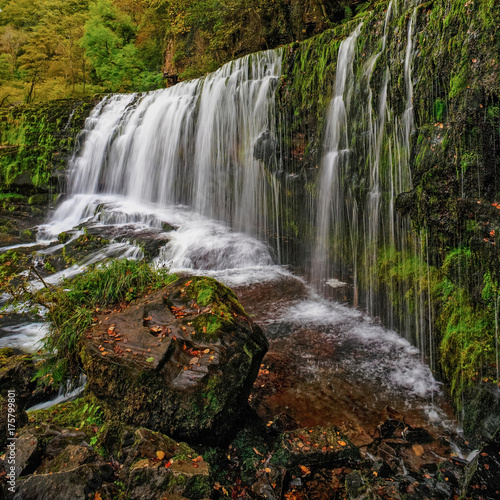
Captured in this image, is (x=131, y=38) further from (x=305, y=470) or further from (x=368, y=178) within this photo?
(x=305, y=470)

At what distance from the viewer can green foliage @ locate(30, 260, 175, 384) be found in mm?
3959

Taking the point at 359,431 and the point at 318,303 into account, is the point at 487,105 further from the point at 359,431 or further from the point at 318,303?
the point at 318,303

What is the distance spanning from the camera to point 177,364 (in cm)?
337

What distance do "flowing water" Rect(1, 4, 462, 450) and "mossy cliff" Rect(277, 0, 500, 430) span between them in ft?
0.25

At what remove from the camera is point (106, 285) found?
176 inches

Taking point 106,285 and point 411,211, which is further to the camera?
point 411,211

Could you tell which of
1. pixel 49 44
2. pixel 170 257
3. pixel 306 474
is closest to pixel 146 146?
pixel 170 257

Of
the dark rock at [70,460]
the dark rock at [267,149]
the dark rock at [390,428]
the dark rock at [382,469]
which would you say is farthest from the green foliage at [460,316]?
the dark rock at [267,149]

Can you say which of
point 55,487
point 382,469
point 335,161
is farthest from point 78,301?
point 335,161

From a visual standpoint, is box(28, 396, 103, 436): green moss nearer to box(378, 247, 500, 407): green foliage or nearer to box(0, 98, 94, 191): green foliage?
box(378, 247, 500, 407): green foliage

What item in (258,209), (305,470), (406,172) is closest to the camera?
(305,470)

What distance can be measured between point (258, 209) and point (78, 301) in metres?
6.71

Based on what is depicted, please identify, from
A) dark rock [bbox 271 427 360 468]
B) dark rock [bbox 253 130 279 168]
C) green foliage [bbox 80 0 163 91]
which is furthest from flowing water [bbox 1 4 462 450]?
green foliage [bbox 80 0 163 91]

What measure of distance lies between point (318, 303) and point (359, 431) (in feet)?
12.1
